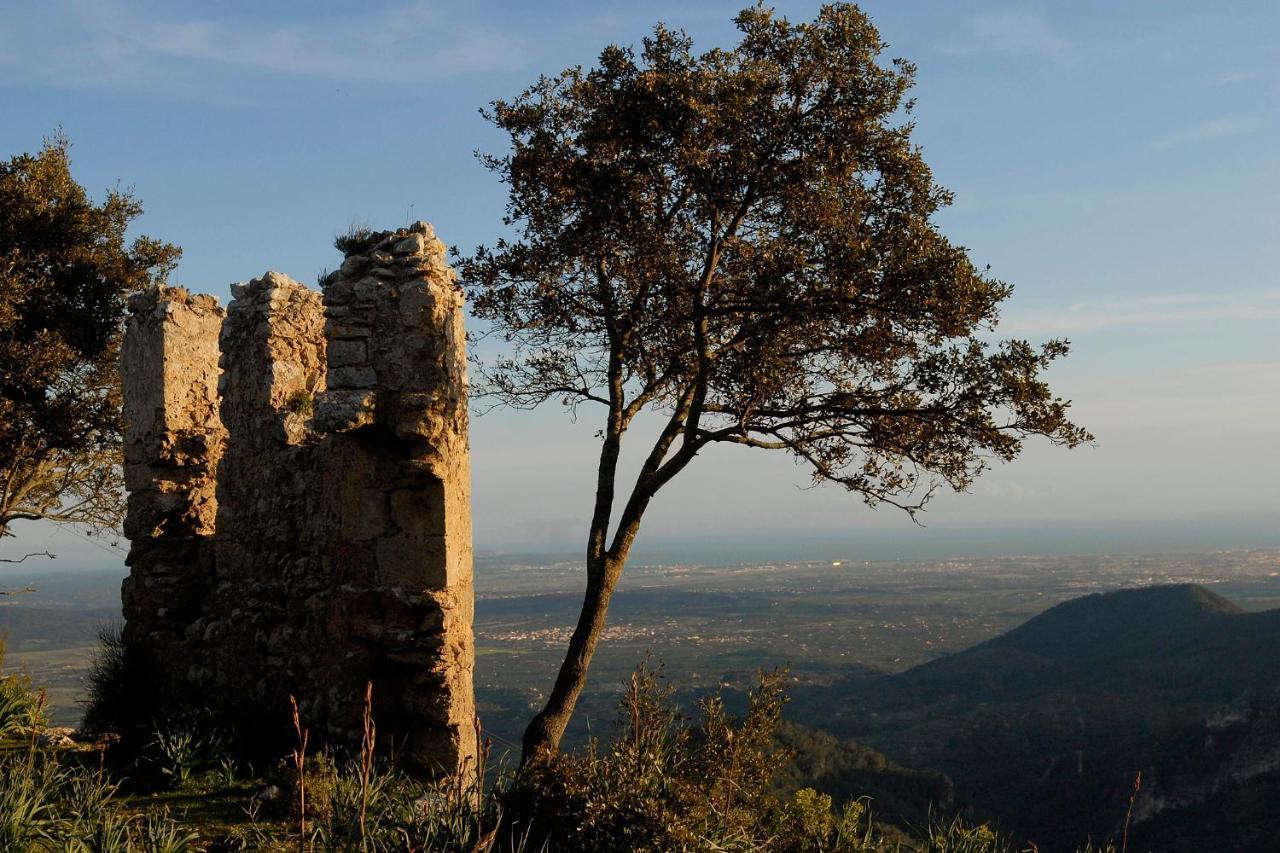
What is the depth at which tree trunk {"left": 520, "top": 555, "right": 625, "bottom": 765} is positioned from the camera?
11.3 m

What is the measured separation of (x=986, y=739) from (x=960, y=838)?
54790 millimetres

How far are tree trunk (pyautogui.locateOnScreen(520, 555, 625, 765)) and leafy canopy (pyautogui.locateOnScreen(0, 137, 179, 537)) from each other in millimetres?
9395

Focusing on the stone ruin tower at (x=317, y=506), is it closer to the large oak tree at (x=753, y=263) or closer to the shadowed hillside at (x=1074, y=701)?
the large oak tree at (x=753, y=263)

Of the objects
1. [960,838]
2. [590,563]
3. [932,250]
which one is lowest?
[960,838]

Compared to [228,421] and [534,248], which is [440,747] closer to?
[228,421]

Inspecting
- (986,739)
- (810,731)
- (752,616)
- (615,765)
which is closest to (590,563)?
(615,765)

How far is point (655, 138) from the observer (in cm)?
1172

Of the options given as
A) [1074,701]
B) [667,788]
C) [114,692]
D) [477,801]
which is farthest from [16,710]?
[1074,701]

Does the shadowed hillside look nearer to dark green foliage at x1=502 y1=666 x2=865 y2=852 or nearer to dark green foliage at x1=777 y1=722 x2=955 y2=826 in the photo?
dark green foliage at x1=777 y1=722 x2=955 y2=826

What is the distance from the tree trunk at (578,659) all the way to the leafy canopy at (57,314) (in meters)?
9.40

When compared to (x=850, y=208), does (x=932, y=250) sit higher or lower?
lower

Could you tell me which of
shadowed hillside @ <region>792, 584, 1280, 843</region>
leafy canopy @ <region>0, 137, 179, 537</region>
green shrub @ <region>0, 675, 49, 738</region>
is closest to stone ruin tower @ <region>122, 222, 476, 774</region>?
green shrub @ <region>0, 675, 49, 738</region>

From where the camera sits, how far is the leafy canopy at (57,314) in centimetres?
1523

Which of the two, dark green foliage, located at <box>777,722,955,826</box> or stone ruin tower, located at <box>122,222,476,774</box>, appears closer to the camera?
stone ruin tower, located at <box>122,222,476,774</box>
